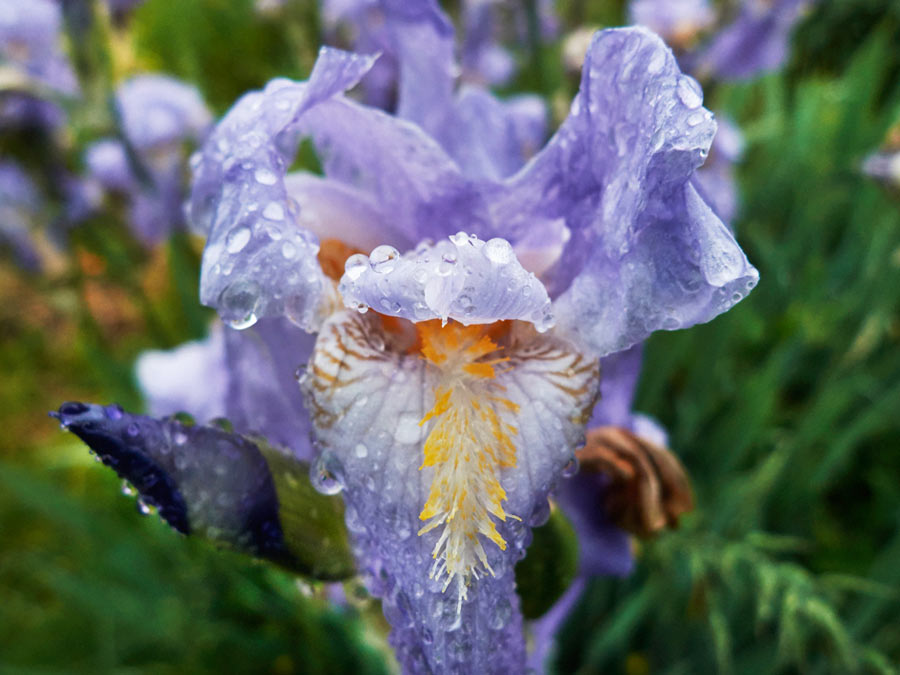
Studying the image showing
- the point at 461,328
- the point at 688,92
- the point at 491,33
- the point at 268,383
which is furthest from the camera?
the point at 491,33

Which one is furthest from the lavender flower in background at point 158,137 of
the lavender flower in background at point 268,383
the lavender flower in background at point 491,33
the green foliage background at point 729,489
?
the lavender flower in background at point 268,383

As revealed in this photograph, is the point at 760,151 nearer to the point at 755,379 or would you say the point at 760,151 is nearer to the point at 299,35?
the point at 755,379

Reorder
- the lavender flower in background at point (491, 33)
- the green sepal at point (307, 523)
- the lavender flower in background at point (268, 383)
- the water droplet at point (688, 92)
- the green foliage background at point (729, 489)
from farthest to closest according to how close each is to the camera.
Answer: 1. the lavender flower in background at point (491, 33)
2. the green foliage background at point (729, 489)
3. the lavender flower in background at point (268, 383)
4. the green sepal at point (307, 523)
5. the water droplet at point (688, 92)

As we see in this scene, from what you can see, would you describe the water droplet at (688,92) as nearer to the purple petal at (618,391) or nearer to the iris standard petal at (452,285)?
the iris standard petal at (452,285)

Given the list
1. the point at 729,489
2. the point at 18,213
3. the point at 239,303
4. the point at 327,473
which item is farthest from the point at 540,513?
the point at 18,213

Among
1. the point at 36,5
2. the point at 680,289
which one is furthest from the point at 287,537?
the point at 36,5

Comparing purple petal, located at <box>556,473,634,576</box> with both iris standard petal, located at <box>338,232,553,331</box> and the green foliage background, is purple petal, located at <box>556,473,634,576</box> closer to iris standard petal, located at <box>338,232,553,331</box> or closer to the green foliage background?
the green foliage background

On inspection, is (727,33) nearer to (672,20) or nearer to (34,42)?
(672,20)
